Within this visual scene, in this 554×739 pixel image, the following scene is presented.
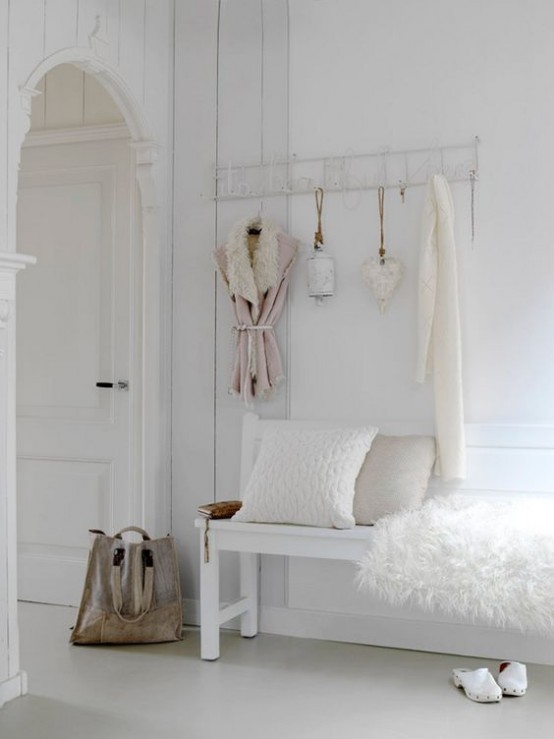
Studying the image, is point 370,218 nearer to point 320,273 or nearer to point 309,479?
point 320,273

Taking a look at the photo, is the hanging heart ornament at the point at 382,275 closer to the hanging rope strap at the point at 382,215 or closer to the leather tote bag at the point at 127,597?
the hanging rope strap at the point at 382,215

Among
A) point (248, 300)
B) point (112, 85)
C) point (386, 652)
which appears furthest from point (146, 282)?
point (386, 652)

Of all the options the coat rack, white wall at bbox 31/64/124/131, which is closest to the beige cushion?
the coat rack

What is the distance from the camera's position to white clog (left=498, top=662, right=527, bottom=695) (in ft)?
10.6

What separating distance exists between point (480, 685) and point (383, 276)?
156 cm

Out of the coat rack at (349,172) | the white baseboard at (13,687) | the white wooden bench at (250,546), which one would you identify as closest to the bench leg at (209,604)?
the white wooden bench at (250,546)

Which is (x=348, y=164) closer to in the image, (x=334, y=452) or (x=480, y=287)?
(x=480, y=287)

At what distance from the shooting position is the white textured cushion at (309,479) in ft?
11.6

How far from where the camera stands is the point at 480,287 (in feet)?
12.3

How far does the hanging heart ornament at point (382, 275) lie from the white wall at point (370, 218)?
0.16 feet

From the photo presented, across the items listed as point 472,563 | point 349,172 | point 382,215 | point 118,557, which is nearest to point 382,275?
point 382,215

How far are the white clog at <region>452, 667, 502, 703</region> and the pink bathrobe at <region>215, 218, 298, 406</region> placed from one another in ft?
4.52

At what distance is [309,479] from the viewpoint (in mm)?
3596

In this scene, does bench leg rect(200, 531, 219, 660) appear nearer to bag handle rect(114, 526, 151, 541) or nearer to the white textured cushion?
the white textured cushion
